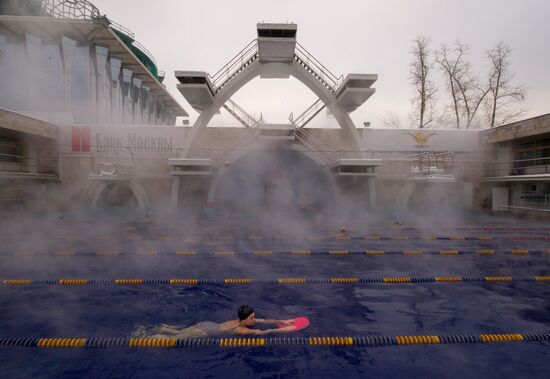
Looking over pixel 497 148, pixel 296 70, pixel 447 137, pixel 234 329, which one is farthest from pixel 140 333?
pixel 497 148

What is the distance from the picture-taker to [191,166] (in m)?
16.5

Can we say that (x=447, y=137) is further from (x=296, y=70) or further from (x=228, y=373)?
(x=228, y=373)

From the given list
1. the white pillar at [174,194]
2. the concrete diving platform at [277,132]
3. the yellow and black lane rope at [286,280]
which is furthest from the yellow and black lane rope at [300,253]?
Answer: the white pillar at [174,194]

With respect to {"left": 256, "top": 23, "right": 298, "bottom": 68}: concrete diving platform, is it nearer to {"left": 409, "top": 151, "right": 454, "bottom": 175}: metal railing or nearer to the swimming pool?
{"left": 409, "top": 151, "right": 454, "bottom": 175}: metal railing

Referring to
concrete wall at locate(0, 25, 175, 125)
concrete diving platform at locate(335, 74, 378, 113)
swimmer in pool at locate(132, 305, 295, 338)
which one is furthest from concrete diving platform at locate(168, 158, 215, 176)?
swimmer in pool at locate(132, 305, 295, 338)

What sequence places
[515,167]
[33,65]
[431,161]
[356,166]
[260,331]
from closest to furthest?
[260,331], [356,166], [431,161], [515,167], [33,65]

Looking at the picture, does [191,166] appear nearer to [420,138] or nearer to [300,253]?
[300,253]

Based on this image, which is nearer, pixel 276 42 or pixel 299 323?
pixel 299 323

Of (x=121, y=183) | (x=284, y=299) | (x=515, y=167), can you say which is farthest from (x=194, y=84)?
(x=515, y=167)

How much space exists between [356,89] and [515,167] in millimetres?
10725

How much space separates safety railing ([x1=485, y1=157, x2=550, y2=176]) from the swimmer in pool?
18269 millimetres

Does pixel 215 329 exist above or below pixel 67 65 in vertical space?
below

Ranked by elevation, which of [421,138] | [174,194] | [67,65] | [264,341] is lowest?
[264,341]

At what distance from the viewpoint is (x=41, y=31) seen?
19812 millimetres
